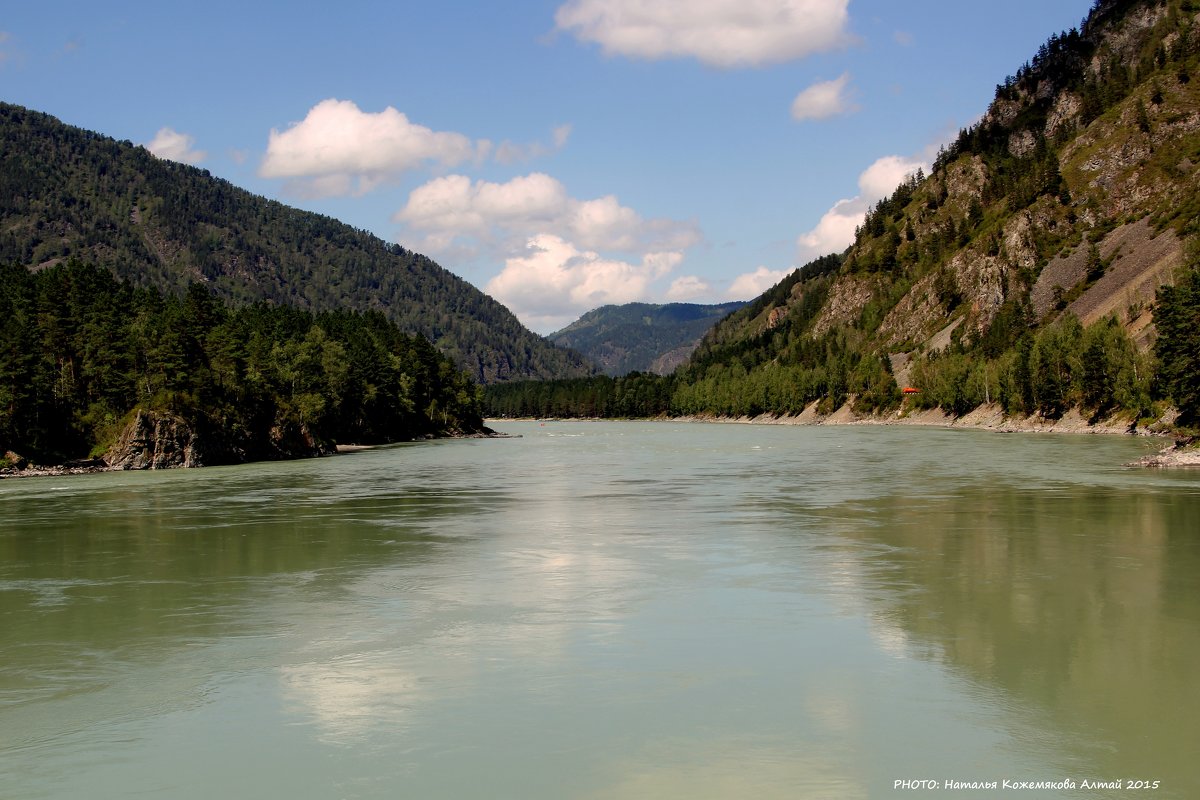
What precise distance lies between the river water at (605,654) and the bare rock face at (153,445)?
4739 cm

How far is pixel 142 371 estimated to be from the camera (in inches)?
4213

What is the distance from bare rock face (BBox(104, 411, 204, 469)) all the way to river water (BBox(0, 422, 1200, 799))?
155 ft

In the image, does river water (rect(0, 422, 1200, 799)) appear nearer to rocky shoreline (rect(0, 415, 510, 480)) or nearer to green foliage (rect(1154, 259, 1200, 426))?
rocky shoreline (rect(0, 415, 510, 480))

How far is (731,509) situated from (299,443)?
8030 cm

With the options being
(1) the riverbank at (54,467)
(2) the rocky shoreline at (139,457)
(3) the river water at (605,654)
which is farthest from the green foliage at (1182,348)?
(2) the rocky shoreline at (139,457)

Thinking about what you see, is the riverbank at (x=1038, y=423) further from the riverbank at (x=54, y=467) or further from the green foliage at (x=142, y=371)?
the riverbank at (x=54, y=467)

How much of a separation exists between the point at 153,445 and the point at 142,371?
16285 mm

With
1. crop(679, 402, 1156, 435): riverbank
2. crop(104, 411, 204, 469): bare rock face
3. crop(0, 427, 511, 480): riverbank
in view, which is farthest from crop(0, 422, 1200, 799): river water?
crop(679, 402, 1156, 435): riverbank

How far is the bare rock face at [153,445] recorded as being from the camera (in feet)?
306

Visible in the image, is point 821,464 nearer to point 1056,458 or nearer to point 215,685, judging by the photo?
point 1056,458

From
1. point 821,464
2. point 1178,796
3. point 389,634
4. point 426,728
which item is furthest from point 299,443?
point 1178,796

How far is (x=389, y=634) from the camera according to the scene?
23.4m

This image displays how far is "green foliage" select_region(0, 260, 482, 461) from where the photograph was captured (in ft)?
305

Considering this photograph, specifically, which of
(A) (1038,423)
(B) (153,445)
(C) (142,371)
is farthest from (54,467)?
(A) (1038,423)
